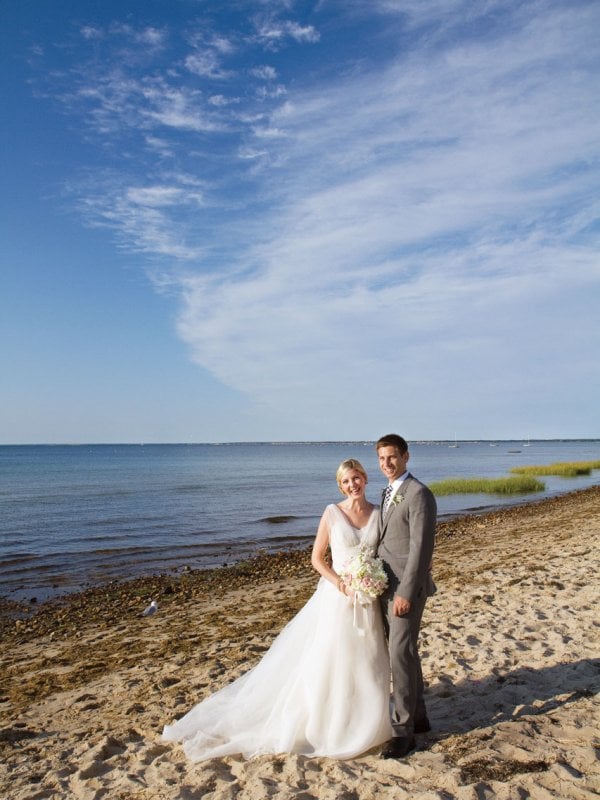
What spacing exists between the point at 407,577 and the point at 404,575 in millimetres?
42

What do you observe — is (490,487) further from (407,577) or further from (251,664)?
(407,577)

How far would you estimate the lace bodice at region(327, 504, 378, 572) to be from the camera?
15.9 ft

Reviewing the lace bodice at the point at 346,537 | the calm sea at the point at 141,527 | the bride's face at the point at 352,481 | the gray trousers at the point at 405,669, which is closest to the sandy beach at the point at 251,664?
the gray trousers at the point at 405,669

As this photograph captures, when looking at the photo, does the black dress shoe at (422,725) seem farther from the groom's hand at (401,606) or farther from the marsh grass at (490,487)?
the marsh grass at (490,487)

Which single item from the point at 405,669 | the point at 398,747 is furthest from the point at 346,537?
the point at 398,747

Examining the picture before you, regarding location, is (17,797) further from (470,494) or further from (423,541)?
(470,494)

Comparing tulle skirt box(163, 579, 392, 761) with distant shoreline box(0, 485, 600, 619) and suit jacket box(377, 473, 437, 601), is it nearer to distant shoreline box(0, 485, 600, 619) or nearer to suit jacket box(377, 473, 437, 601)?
suit jacket box(377, 473, 437, 601)

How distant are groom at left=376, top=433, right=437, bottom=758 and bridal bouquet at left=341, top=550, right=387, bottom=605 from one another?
129mm

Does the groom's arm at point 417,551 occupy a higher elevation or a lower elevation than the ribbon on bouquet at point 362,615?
higher

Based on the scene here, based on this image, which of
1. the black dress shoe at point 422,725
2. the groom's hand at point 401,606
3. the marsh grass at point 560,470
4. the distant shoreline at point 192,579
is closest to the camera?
the groom's hand at point 401,606

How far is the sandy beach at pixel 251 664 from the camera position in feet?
13.8

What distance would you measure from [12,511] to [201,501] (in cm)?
921

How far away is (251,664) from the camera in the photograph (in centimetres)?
724

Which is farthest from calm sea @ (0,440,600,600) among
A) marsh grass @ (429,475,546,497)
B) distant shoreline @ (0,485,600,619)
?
marsh grass @ (429,475,546,497)
